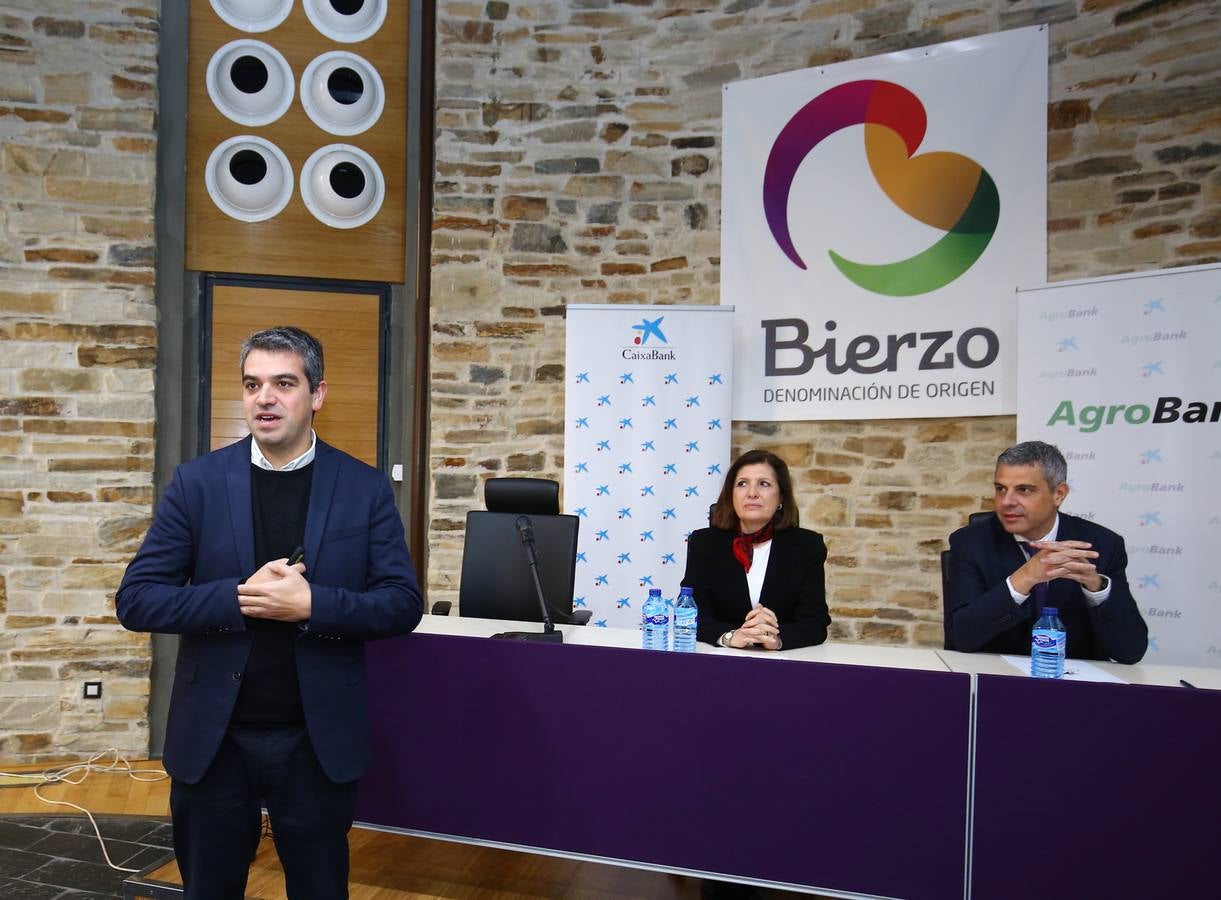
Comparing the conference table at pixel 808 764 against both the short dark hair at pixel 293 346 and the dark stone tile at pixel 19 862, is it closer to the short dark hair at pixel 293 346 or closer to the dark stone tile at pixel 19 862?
the short dark hair at pixel 293 346

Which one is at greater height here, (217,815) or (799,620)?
(799,620)

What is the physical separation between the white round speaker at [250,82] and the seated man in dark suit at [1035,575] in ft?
13.4

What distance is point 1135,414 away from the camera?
3.58 m

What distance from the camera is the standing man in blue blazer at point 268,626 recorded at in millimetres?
1662

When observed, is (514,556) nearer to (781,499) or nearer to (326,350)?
(781,499)

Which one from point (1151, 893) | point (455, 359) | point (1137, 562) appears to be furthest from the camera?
point (455, 359)

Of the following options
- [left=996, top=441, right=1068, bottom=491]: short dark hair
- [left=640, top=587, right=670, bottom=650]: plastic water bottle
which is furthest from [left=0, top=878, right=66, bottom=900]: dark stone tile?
[left=996, top=441, right=1068, bottom=491]: short dark hair

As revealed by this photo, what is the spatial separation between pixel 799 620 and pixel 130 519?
11.0 ft

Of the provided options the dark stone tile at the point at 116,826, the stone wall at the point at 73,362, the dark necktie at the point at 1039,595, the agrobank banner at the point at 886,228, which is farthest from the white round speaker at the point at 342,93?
the dark necktie at the point at 1039,595

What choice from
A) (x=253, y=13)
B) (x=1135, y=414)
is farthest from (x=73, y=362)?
(x=1135, y=414)

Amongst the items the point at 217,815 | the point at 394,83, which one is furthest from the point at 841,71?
the point at 217,815

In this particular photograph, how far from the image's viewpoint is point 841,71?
4328 mm

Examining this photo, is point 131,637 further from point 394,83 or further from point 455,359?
point 394,83

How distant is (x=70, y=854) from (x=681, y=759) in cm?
241
